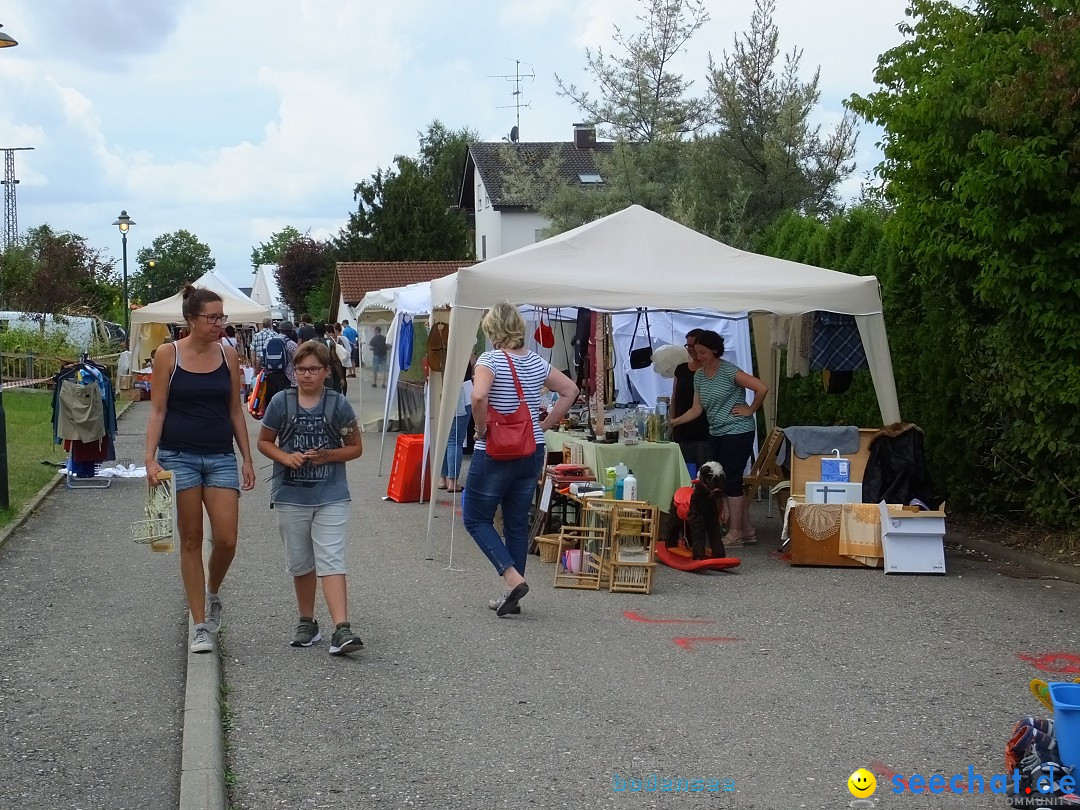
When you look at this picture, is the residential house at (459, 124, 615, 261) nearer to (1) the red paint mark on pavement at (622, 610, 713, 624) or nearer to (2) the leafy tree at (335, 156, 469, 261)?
(2) the leafy tree at (335, 156, 469, 261)

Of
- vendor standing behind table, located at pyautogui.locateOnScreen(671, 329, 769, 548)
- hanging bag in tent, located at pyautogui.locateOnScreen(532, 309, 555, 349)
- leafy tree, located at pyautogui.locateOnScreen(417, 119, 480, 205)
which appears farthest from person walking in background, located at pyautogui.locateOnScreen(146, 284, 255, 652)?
leafy tree, located at pyautogui.locateOnScreen(417, 119, 480, 205)

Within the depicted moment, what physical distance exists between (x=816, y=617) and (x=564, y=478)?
2678mm

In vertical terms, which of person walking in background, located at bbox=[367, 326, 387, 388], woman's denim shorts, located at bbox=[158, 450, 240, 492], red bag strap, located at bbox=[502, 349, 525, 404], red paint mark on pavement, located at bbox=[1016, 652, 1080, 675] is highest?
person walking in background, located at bbox=[367, 326, 387, 388]

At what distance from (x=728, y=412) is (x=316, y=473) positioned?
15.4ft

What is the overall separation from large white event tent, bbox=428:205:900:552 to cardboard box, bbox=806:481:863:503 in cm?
77

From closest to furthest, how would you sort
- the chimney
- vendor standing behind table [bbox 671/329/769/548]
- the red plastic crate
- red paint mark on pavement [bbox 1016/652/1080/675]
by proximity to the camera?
red paint mark on pavement [bbox 1016/652/1080/675]
vendor standing behind table [bbox 671/329/769/548]
the red plastic crate
the chimney

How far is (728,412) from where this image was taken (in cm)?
1043

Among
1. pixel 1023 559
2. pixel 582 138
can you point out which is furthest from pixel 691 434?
pixel 582 138

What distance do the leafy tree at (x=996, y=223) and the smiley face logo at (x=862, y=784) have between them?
5.12 metres

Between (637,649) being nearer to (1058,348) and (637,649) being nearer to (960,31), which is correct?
(1058,348)

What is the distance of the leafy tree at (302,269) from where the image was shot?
83.0 metres

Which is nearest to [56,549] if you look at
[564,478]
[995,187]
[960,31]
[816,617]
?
[564,478]

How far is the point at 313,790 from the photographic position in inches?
189

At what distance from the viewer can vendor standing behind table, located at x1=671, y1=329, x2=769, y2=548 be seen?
10.4 metres
